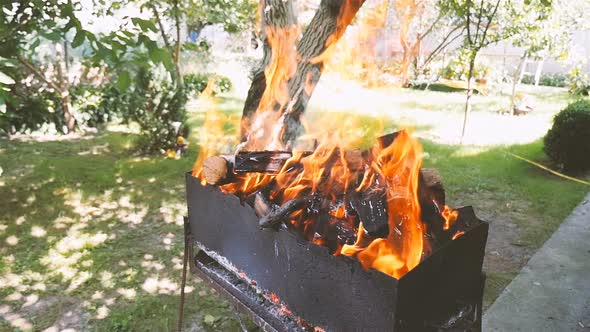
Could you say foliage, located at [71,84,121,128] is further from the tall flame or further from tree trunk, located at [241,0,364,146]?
the tall flame

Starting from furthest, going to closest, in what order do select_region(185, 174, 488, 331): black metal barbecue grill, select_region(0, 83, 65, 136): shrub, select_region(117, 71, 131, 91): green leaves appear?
select_region(0, 83, 65, 136): shrub, select_region(117, 71, 131, 91): green leaves, select_region(185, 174, 488, 331): black metal barbecue grill

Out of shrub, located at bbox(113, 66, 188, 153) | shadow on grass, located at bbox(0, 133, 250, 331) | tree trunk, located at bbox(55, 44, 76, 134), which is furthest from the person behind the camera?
tree trunk, located at bbox(55, 44, 76, 134)

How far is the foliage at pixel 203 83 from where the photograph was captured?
1438cm

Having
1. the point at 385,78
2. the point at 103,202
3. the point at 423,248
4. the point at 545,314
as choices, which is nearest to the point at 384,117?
the point at 385,78

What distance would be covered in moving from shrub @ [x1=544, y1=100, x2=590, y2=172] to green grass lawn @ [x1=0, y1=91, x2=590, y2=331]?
13.4 inches

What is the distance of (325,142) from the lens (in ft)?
9.91

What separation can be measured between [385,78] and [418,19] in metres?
3.25

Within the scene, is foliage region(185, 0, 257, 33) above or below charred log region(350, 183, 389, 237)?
above

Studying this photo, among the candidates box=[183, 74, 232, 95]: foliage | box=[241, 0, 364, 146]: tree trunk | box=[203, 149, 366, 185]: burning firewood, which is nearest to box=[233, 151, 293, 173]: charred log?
box=[203, 149, 366, 185]: burning firewood

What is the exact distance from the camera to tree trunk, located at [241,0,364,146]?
4.18 meters

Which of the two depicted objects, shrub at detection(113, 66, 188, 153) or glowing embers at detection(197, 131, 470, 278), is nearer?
glowing embers at detection(197, 131, 470, 278)

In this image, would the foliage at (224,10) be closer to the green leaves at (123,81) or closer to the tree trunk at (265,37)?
the tree trunk at (265,37)

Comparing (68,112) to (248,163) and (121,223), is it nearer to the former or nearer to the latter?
(121,223)

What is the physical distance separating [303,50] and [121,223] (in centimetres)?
321
